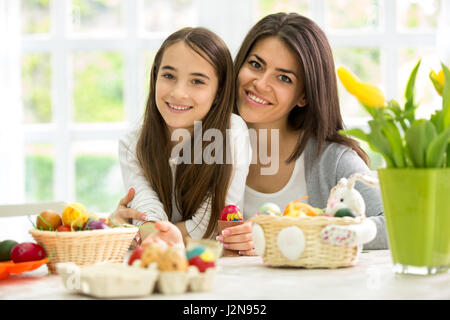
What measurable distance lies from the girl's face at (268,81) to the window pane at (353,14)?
78.9 inches

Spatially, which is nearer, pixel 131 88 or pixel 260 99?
pixel 260 99

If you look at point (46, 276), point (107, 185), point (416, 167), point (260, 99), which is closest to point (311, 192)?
point (260, 99)

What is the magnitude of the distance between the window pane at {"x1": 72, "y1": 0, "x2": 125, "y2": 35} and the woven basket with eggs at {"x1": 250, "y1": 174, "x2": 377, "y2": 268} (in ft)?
9.81

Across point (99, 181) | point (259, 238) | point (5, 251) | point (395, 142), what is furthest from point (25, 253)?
point (99, 181)

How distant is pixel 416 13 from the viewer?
3752mm

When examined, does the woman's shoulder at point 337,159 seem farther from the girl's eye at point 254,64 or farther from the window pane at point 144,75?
the window pane at point 144,75

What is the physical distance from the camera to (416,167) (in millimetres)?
1042

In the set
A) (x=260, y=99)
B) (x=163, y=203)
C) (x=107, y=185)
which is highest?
(x=260, y=99)

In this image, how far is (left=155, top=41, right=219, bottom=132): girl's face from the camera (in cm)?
179

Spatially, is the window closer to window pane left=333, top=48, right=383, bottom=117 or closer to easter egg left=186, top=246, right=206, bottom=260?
window pane left=333, top=48, right=383, bottom=117

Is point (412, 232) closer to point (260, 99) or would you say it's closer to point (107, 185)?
point (260, 99)

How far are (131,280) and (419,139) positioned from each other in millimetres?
568

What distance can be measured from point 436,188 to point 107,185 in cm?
373

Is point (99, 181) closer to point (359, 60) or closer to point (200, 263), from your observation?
point (359, 60)
